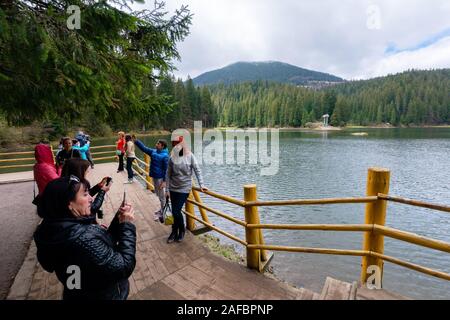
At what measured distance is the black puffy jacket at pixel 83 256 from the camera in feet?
5.37

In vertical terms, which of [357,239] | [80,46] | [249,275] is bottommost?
[357,239]

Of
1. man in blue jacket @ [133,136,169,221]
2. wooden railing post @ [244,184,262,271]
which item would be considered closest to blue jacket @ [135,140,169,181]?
man in blue jacket @ [133,136,169,221]

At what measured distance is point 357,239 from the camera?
10.0 meters

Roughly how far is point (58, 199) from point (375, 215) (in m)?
3.17

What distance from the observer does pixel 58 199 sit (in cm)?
171

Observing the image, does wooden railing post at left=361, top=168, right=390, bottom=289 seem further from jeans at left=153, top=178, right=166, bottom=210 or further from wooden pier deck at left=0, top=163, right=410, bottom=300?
jeans at left=153, top=178, right=166, bottom=210

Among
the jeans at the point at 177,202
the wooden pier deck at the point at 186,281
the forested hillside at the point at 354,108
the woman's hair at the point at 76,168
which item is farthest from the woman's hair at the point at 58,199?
the forested hillside at the point at 354,108

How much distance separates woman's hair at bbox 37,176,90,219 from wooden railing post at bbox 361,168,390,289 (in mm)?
3011

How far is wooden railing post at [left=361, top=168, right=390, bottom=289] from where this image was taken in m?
2.92

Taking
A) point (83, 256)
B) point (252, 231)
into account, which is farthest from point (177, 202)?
point (83, 256)

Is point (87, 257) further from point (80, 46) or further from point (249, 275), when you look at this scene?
point (249, 275)

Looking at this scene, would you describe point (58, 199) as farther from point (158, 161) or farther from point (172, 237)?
point (158, 161)

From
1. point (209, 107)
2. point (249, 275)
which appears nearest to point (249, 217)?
point (249, 275)
